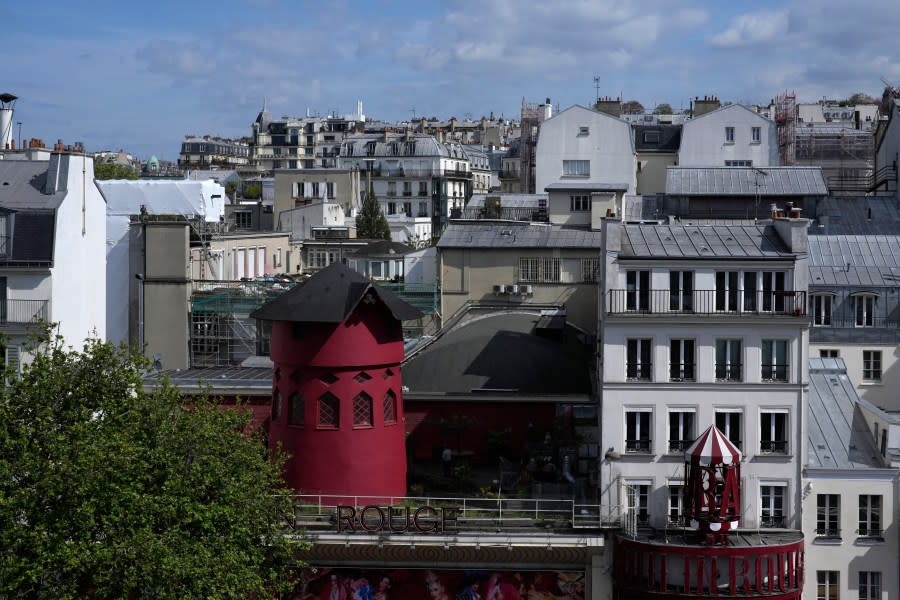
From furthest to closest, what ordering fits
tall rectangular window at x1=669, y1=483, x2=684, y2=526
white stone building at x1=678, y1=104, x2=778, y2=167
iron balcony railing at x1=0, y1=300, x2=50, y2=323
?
white stone building at x1=678, y1=104, x2=778, y2=167 → iron balcony railing at x1=0, y1=300, x2=50, y2=323 → tall rectangular window at x1=669, y1=483, x2=684, y2=526

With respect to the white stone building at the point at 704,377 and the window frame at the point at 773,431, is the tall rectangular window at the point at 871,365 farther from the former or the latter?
the window frame at the point at 773,431

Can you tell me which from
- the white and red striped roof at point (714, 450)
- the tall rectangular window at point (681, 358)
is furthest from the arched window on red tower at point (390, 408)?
the white and red striped roof at point (714, 450)

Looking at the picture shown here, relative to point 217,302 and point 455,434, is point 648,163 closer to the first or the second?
point 217,302

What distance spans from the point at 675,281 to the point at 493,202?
1435 inches

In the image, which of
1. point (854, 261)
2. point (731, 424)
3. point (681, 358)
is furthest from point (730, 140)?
point (731, 424)

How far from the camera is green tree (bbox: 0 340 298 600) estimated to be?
38.1 meters

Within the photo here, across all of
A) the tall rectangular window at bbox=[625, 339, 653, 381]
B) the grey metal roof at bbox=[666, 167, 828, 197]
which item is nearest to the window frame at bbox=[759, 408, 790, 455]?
the tall rectangular window at bbox=[625, 339, 653, 381]

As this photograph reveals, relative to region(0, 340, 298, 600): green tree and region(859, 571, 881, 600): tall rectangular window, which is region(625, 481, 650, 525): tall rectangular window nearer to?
region(859, 571, 881, 600): tall rectangular window

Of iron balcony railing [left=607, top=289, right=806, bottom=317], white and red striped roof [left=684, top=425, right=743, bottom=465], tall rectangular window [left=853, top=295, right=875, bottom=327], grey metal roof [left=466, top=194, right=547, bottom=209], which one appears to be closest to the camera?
white and red striped roof [left=684, top=425, right=743, bottom=465]

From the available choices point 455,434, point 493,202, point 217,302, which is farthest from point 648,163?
point 455,434

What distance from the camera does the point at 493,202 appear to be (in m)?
80.7

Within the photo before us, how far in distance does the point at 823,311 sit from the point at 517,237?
15077 mm

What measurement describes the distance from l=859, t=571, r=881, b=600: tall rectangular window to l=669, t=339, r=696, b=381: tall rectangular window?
785cm

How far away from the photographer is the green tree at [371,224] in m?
105
